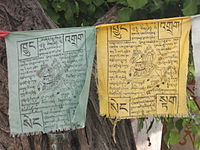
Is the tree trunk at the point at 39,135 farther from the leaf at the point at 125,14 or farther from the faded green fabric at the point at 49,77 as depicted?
the faded green fabric at the point at 49,77

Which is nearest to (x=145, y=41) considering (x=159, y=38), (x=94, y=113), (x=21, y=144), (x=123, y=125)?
(x=159, y=38)

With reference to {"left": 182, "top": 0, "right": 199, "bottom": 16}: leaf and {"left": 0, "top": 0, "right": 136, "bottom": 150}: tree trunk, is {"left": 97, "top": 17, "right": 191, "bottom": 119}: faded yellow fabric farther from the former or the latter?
{"left": 0, "top": 0, "right": 136, "bottom": 150}: tree trunk

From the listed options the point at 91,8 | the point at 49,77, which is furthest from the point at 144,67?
the point at 91,8

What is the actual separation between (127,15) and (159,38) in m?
0.30

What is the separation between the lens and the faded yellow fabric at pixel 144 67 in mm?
2008

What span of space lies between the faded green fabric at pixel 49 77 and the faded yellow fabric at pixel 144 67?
102 mm

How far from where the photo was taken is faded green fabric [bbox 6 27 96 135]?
2027mm

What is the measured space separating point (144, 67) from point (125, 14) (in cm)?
39

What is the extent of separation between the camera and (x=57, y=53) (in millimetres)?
2029

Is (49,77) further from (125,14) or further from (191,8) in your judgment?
(191,8)

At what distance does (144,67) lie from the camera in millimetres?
2033

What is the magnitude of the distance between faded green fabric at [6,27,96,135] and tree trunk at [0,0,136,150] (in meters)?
0.23

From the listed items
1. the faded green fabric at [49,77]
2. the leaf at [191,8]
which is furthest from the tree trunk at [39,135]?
the leaf at [191,8]

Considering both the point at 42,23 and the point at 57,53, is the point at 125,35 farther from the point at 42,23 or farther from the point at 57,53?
the point at 42,23
